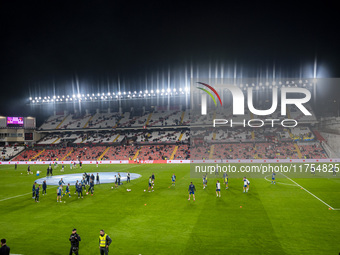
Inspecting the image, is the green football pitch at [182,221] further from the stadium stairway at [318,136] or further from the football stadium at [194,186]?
the stadium stairway at [318,136]

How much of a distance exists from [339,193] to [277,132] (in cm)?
3398

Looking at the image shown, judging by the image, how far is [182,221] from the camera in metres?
16.0

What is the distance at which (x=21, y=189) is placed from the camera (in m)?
28.9

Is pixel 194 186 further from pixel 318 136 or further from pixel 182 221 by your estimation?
pixel 318 136

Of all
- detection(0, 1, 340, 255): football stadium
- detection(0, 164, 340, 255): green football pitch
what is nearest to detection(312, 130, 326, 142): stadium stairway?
detection(0, 1, 340, 255): football stadium

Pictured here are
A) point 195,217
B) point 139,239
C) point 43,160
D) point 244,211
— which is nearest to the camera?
point 139,239

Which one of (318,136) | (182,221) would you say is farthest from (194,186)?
(318,136)

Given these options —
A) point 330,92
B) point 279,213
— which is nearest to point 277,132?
point 330,92

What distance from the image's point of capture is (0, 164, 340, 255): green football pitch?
12.2 m

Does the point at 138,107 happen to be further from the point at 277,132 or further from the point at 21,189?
the point at 21,189

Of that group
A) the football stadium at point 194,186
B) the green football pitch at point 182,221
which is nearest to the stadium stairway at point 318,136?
the football stadium at point 194,186

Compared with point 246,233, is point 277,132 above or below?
above

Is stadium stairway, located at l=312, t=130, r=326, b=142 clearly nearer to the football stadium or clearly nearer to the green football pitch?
the football stadium

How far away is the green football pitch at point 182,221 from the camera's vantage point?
12.2 m
